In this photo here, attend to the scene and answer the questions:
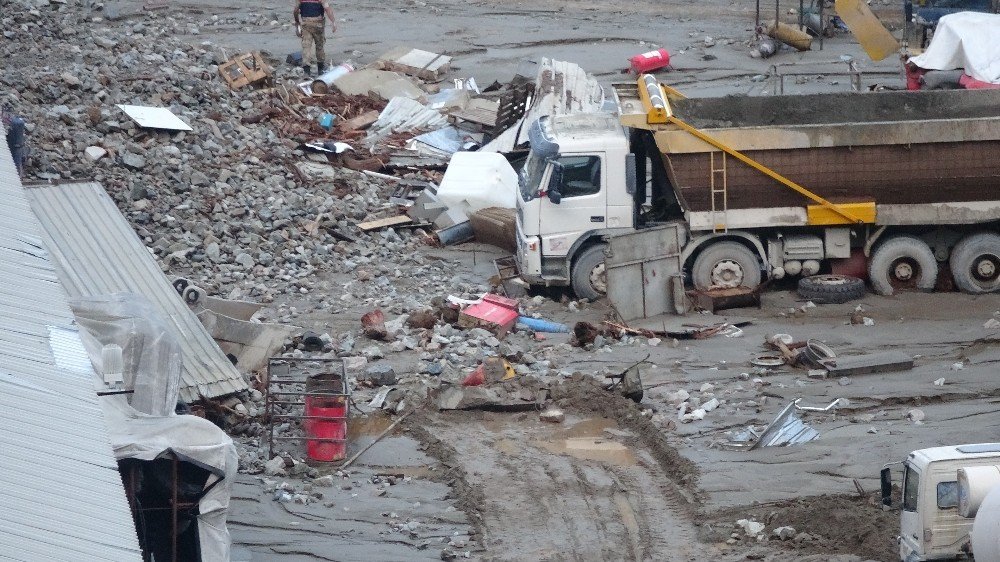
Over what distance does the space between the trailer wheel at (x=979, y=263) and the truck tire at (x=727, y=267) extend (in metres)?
2.68

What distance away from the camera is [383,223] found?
20141 mm

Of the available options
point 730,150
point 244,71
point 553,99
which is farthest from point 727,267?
point 244,71

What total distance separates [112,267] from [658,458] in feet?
19.1

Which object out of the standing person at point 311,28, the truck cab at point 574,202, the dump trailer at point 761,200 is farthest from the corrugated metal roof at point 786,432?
the standing person at point 311,28

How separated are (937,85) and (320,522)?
51.9 feet

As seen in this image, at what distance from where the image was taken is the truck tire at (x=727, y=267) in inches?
671

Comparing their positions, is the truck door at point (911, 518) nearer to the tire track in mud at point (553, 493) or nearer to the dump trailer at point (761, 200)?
the tire track in mud at point (553, 493)

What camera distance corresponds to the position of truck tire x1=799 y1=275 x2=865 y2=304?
1680 cm

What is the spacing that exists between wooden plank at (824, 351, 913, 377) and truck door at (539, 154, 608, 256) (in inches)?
151

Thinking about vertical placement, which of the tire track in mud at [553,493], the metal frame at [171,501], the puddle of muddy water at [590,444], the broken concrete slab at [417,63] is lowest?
the puddle of muddy water at [590,444]

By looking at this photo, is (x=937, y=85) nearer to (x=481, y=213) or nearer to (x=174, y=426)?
(x=481, y=213)

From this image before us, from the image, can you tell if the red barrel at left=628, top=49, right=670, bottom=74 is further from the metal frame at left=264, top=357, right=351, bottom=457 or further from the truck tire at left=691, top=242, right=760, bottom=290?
the metal frame at left=264, top=357, right=351, bottom=457

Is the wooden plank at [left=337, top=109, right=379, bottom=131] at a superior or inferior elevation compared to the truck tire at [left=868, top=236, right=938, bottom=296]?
superior

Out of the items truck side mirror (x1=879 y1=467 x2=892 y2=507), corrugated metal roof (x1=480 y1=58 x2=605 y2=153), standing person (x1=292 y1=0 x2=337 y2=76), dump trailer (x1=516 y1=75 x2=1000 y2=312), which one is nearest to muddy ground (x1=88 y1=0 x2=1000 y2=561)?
dump trailer (x1=516 y1=75 x2=1000 y2=312)
